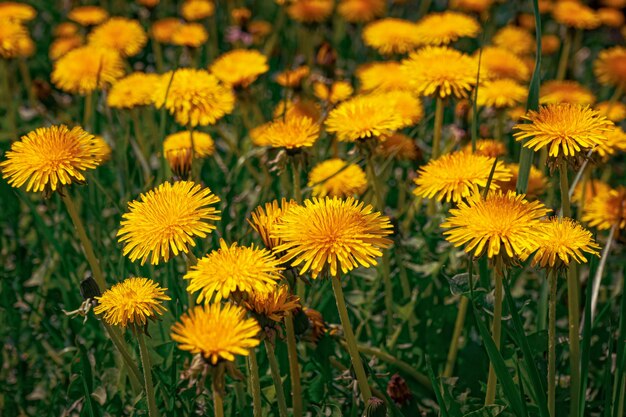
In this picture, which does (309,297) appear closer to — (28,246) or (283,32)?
(28,246)

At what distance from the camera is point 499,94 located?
86.4 inches

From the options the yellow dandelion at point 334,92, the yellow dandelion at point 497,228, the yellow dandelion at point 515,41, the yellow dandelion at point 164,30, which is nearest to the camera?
the yellow dandelion at point 497,228

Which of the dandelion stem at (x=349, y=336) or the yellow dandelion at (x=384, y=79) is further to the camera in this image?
the yellow dandelion at (x=384, y=79)

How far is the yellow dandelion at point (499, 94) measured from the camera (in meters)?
2.18

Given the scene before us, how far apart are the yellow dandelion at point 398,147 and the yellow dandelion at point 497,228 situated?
27.7 inches

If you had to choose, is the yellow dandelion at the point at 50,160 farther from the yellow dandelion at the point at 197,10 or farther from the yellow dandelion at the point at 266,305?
the yellow dandelion at the point at 197,10

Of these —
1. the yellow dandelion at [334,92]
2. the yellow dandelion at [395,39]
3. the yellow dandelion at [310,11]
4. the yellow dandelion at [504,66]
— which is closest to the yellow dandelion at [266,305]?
the yellow dandelion at [334,92]

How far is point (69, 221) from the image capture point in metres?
2.24

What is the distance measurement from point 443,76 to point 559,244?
0.78 m

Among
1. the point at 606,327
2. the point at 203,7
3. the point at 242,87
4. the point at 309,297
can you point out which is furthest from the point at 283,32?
the point at 606,327

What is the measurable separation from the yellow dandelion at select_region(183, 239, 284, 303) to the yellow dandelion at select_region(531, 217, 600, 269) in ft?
1.53

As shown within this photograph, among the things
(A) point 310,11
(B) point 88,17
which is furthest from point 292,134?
(B) point 88,17

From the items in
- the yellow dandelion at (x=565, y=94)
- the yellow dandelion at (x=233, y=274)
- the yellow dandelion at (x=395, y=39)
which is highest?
the yellow dandelion at (x=395, y=39)

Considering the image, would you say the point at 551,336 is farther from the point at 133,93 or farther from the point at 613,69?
the point at 613,69
